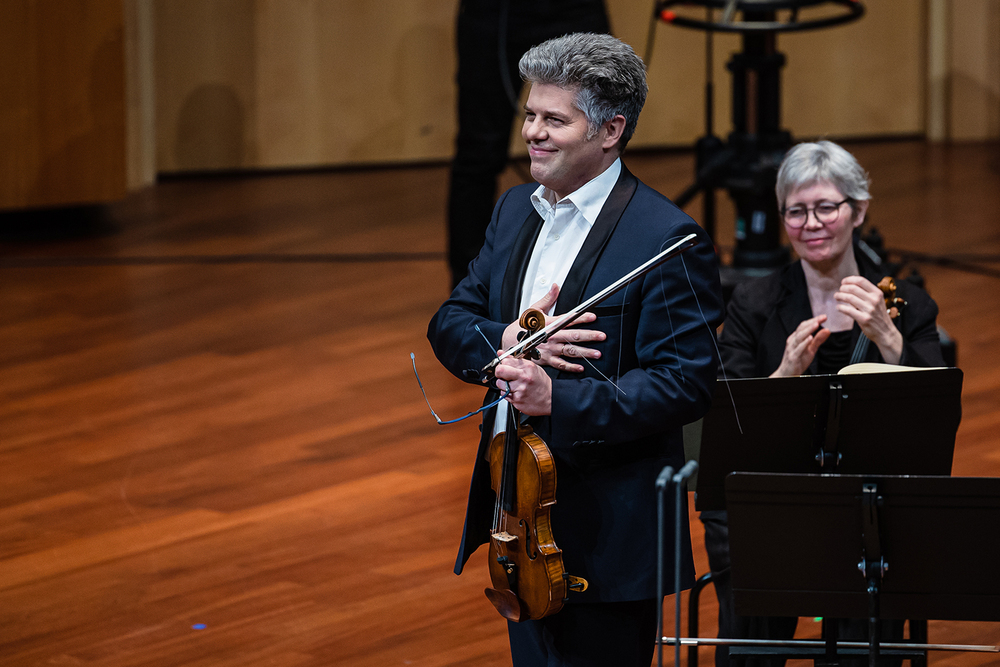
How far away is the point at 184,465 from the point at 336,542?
719 mm

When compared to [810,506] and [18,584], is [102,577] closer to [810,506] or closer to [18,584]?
[18,584]

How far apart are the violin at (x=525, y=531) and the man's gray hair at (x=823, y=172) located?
1101 mm

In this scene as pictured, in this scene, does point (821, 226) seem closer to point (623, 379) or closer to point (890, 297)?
point (890, 297)

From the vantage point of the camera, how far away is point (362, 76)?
337 inches

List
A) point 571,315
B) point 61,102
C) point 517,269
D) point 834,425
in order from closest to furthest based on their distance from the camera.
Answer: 1. point 571,315
2. point 517,269
3. point 834,425
4. point 61,102

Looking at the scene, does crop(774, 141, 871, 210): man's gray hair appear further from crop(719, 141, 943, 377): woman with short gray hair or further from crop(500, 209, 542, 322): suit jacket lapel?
crop(500, 209, 542, 322): suit jacket lapel

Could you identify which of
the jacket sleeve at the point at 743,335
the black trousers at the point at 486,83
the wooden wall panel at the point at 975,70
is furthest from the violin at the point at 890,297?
the wooden wall panel at the point at 975,70

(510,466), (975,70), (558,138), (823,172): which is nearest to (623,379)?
(510,466)

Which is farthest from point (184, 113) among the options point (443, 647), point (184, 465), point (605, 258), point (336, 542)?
point (605, 258)

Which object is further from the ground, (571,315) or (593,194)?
(593,194)

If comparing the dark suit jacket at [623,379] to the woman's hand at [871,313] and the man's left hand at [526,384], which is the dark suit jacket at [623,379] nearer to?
the man's left hand at [526,384]

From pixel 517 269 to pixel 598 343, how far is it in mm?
179

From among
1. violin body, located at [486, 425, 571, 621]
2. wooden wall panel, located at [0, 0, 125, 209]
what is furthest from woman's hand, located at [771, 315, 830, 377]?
wooden wall panel, located at [0, 0, 125, 209]

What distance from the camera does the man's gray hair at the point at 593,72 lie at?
1896mm
